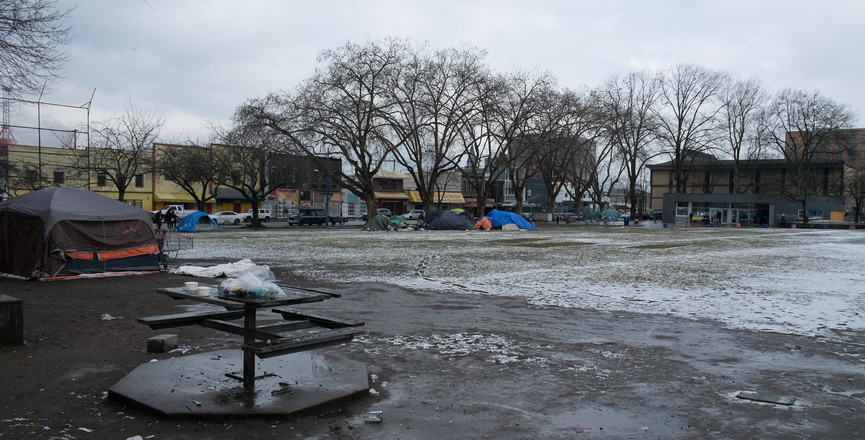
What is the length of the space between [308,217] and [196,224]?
14.3 meters

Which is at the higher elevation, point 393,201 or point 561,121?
point 561,121

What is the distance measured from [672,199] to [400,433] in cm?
6761

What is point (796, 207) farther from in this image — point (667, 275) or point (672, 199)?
point (667, 275)

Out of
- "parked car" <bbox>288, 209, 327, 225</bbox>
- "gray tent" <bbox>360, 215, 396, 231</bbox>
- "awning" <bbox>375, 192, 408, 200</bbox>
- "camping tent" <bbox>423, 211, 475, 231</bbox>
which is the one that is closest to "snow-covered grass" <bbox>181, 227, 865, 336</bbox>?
"gray tent" <bbox>360, 215, 396, 231</bbox>

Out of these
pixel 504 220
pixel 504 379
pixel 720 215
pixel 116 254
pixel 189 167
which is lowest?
pixel 504 379

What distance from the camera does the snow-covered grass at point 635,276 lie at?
9250 millimetres

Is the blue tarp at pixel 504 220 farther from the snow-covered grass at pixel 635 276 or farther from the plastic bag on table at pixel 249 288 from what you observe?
the plastic bag on table at pixel 249 288

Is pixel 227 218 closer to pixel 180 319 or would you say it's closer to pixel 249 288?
pixel 180 319

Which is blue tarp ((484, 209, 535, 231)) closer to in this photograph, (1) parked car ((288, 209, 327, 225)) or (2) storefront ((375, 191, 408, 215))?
(1) parked car ((288, 209, 327, 225))

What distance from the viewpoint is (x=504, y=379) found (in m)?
5.43

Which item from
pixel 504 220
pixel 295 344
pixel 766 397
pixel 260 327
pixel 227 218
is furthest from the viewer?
pixel 227 218

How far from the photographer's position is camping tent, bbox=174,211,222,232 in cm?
3534

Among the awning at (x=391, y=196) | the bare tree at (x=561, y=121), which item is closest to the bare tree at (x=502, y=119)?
the bare tree at (x=561, y=121)

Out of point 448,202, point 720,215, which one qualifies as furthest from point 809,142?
point 448,202
